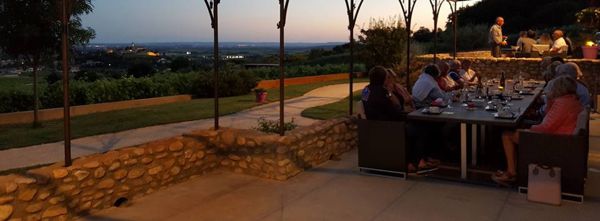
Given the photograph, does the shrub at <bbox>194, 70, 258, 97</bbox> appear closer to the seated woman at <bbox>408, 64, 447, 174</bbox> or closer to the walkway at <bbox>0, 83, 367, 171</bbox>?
the walkway at <bbox>0, 83, 367, 171</bbox>

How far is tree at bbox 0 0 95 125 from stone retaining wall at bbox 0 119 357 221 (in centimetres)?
457

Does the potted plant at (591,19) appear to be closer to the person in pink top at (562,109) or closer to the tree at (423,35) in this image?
the person in pink top at (562,109)

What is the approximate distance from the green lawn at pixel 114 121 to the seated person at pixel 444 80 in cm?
488

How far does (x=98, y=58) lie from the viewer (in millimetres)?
15516

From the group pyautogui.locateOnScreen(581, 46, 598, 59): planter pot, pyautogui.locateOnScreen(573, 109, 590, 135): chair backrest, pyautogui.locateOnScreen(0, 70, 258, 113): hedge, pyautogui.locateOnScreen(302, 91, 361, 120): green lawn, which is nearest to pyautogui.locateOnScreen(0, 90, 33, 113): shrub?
pyautogui.locateOnScreen(0, 70, 258, 113): hedge

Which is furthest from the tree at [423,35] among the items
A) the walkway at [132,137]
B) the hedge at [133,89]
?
the walkway at [132,137]

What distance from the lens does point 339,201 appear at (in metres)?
4.85

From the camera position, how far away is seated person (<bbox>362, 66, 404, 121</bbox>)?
562cm

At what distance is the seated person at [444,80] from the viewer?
26.9 ft

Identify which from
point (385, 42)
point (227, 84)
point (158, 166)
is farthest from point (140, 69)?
point (158, 166)

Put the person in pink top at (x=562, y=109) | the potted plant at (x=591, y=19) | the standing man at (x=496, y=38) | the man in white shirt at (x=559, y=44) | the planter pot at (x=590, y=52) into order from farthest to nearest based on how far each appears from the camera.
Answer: the standing man at (x=496, y=38) < the man in white shirt at (x=559, y=44) < the planter pot at (x=590, y=52) < the potted plant at (x=591, y=19) < the person in pink top at (x=562, y=109)

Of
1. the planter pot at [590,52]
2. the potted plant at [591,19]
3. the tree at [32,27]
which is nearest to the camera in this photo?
the tree at [32,27]

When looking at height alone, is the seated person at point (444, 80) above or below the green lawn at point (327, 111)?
above

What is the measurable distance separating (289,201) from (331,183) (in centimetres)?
73
